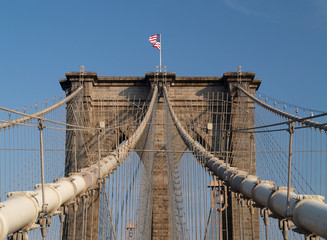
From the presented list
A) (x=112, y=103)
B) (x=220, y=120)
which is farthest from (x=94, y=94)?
(x=220, y=120)

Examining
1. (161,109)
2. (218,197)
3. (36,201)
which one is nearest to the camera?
(36,201)

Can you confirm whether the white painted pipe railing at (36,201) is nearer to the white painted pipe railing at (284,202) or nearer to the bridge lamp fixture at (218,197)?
the white painted pipe railing at (284,202)

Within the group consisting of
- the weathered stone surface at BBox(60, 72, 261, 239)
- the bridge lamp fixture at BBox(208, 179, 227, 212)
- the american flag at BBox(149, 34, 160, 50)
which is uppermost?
the american flag at BBox(149, 34, 160, 50)

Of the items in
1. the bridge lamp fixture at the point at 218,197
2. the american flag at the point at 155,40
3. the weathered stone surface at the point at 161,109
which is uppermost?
the american flag at the point at 155,40

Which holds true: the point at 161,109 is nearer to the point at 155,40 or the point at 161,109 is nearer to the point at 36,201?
the point at 155,40

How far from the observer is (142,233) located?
15.6 m

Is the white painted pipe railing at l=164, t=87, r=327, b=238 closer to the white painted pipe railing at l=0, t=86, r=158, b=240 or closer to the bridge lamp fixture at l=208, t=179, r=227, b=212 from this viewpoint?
the white painted pipe railing at l=0, t=86, r=158, b=240

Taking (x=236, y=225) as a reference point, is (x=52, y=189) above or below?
above

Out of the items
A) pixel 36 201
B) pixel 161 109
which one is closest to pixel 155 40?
pixel 161 109

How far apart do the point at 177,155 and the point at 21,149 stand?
1247cm

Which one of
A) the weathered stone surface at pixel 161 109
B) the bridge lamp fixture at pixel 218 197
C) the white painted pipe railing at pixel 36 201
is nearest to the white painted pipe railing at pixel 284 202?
the white painted pipe railing at pixel 36 201

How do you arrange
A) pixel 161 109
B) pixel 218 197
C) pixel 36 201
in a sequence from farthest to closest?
pixel 161 109 → pixel 218 197 → pixel 36 201

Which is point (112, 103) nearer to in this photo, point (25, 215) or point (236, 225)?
point (236, 225)

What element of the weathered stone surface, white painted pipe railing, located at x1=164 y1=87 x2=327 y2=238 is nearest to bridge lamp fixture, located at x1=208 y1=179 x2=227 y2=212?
the weathered stone surface
